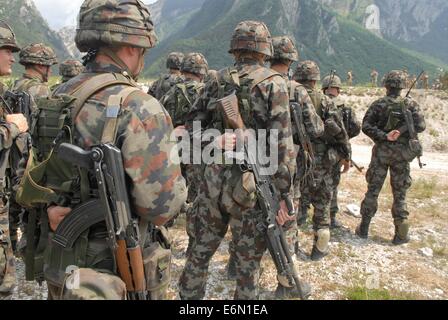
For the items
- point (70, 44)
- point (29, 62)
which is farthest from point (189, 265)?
point (70, 44)

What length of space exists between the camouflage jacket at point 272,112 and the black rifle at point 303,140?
1.05 meters

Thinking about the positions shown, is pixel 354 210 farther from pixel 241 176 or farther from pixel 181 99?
pixel 241 176

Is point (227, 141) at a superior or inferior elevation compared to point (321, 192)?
superior

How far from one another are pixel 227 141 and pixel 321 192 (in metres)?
3.00

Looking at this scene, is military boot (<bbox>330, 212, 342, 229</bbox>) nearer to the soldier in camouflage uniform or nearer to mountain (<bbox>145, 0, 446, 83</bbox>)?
the soldier in camouflage uniform

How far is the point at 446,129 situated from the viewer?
18.4 m

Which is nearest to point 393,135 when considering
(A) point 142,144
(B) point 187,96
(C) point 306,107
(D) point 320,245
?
(D) point 320,245

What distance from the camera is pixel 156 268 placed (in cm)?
234

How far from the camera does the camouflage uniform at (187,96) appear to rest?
6148 millimetres

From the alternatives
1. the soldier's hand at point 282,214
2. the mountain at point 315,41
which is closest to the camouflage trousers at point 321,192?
the soldier's hand at point 282,214

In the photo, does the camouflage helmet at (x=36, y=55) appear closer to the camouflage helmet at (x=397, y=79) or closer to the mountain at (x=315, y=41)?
the camouflage helmet at (x=397, y=79)

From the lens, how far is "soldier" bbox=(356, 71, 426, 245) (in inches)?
238

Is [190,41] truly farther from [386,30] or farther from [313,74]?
[313,74]

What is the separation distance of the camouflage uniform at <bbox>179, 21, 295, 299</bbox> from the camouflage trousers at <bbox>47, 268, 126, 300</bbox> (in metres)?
1.56
